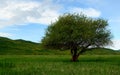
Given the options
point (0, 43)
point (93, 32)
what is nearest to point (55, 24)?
point (93, 32)

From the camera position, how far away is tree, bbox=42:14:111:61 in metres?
77.1

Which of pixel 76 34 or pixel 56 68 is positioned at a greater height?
pixel 76 34

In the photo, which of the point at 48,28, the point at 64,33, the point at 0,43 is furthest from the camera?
the point at 0,43

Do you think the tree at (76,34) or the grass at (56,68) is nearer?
the grass at (56,68)

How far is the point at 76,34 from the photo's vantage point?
7669 centimetres

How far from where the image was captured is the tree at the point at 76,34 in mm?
77125

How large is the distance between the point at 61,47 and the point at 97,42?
30.8 ft

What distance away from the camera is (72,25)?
258 feet

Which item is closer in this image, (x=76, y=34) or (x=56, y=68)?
(x=56, y=68)

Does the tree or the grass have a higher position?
the tree

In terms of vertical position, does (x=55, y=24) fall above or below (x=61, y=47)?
above

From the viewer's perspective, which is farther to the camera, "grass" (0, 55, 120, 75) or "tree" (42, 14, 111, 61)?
"tree" (42, 14, 111, 61)

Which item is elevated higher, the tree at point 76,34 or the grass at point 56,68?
the tree at point 76,34

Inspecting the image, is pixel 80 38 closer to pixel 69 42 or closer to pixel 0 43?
pixel 69 42
